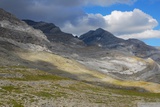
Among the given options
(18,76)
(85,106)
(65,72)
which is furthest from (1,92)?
(65,72)

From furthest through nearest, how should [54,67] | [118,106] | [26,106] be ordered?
[54,67]
[118,106]
[26,106]

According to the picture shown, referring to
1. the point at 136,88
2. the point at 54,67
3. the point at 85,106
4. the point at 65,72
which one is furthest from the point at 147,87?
the point at 85,106

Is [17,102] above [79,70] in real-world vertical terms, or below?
below

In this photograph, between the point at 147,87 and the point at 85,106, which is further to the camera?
the point at 147,87

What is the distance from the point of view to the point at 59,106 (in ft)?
169

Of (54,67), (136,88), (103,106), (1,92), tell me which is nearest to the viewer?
(1,92)

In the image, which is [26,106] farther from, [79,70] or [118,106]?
[79,70]

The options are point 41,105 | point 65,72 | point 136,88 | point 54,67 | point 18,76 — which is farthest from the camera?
point 54,67

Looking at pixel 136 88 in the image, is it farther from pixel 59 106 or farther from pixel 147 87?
pixel 59 106

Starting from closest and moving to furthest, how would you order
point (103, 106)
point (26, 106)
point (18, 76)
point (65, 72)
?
point (26, 106) → point (103, 106) → point (18, 76) → point (65, 72)

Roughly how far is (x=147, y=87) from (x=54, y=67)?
63226 millimetres

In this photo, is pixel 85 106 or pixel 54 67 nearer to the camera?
pixel 85 106

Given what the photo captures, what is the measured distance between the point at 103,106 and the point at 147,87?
336ft

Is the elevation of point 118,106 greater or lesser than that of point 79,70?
lesser
